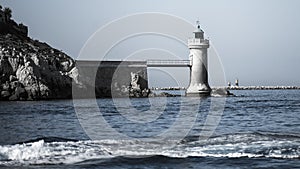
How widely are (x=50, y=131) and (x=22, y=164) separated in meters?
11.7

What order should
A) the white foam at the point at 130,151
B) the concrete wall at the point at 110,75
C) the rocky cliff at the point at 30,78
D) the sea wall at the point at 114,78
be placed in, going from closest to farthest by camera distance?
the white foam at the point at 130,151
the rocky cliff at the point at 30,78
the sea wall at the point at 114,78
the concrete wall at the point at 110,75

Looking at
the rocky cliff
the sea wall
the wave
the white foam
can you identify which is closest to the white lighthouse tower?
the sea wall

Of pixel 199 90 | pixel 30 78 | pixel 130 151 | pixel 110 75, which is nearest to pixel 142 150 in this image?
pixel 130 151

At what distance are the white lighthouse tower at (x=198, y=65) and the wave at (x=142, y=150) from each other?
71.2m

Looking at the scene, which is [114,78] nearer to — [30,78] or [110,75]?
[110,75]

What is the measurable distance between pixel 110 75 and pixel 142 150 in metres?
78.7

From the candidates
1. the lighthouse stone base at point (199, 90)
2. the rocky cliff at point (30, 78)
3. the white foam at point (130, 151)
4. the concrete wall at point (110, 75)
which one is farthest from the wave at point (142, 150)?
the concrete wall at point (110, 75)

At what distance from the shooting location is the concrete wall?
9125 cm

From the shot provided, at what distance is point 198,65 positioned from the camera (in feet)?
303

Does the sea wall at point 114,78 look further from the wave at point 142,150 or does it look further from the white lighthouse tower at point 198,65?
the wave at point 142,150

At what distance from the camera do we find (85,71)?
9100cm

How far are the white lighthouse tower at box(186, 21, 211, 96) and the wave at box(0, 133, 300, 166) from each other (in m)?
71.2

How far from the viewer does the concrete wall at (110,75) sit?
299 ft

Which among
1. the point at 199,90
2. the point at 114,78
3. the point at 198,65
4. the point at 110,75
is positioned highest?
the point at 198,65
